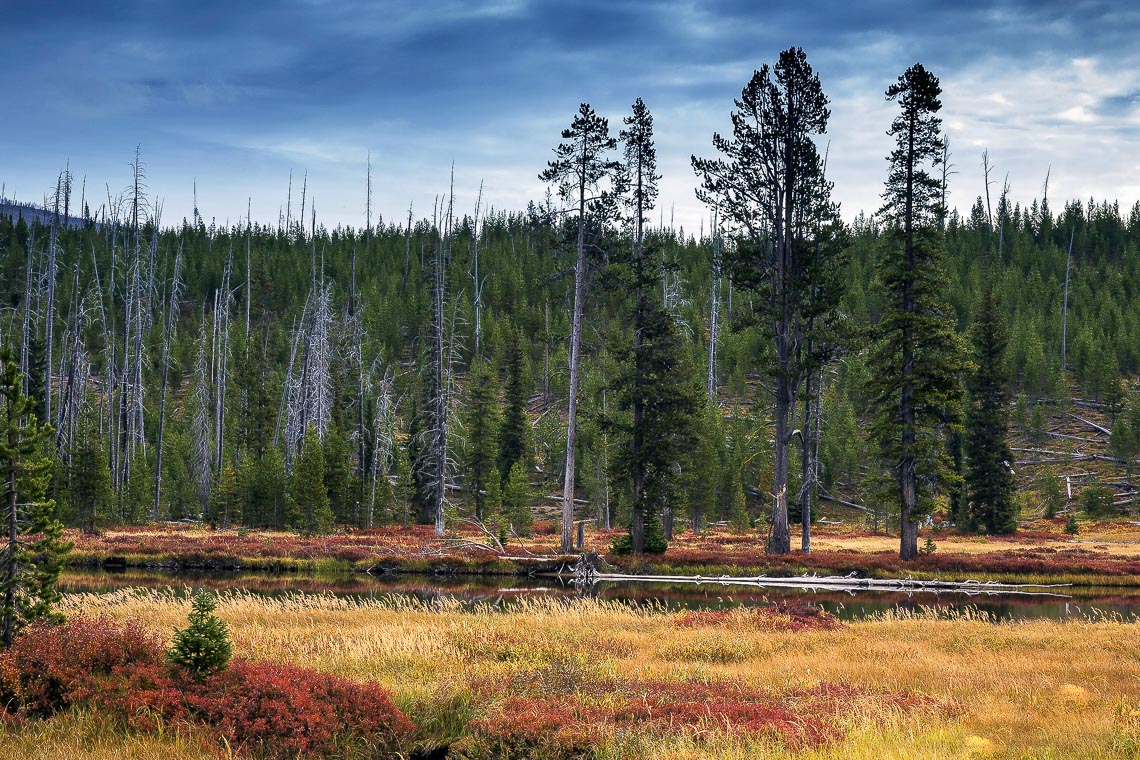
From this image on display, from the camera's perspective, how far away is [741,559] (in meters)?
33.7

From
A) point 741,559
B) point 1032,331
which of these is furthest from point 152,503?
point 1032,331

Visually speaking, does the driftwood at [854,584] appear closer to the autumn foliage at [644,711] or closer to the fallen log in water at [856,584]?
the fallen log in water at [856,584]

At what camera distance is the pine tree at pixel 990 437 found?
5184 centimetres

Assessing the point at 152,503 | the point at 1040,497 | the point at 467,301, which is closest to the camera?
the point at 152,503

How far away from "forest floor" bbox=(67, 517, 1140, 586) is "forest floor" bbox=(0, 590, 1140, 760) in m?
10.1

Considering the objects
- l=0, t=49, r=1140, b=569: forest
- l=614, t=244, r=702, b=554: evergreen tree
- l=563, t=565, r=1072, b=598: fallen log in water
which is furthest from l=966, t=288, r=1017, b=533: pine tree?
l=614, t=244, r=702, b=554: evergreen tree

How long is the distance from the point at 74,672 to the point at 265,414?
56.0 m

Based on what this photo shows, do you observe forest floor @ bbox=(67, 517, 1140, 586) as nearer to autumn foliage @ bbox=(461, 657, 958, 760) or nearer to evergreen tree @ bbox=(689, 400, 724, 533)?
evergreen tree @ bbox=(689, 400, 724, 533)

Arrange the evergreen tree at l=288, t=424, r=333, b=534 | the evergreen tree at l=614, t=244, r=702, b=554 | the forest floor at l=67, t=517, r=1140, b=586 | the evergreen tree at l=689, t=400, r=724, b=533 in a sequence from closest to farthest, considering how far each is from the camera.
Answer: the forest floor at l=67, t=517, r=1140, b=586 < the evergreen tree at l=614, t=244, r=702, b=554 < the evergreen tree at l=288, t=424, r=333, b=534 < the evergreen tree at l=689, t=400, r=724, b=533

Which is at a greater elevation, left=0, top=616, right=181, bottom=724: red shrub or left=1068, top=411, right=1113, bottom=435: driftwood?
left=1068, top=411, right=1113, bottom=435: driftwood

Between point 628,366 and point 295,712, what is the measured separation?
28.9 metres

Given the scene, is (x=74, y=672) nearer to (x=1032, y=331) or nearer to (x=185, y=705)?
(x=185, y=705)

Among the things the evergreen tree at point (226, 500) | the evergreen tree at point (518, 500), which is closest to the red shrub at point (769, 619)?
the evergreen tree at point (518, 500)

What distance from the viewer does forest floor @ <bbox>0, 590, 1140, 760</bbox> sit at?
9.52 metres
